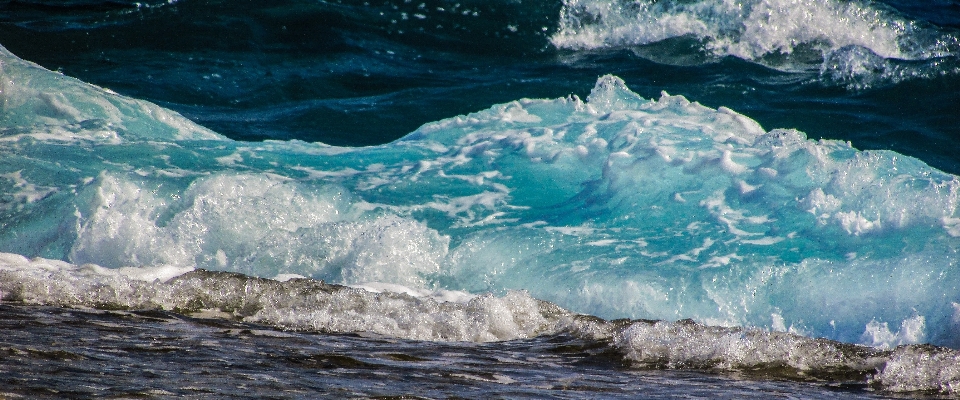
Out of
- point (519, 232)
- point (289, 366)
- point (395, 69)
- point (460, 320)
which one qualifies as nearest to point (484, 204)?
point (519, 232)

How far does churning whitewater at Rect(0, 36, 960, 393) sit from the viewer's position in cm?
432

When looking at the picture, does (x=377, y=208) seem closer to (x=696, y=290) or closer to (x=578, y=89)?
(x=696, y=290)

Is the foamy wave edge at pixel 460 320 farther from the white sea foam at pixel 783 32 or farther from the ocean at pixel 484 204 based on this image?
the white sea foam at pixel 783 32

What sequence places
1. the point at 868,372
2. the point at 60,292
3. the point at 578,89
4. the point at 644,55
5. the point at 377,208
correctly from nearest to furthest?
the point at 868,372 < the point at 60,292 < the point at 377,208 < the point at 578,89 < the point at 644,55

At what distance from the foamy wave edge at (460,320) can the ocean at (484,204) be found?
2 cm

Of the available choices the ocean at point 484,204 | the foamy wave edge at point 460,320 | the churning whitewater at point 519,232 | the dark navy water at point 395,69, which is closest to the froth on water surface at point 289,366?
the ocean at point 484,204

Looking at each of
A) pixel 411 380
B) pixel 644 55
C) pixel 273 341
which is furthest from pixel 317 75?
pixel 411 380

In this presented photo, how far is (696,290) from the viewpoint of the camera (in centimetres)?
515

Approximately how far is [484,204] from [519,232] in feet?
2.22

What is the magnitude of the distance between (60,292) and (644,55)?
8.26 metres

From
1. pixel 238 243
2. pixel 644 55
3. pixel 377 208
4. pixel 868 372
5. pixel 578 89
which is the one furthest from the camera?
pixel 644 55

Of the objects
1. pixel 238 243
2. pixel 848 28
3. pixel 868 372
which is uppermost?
pixel 848 28

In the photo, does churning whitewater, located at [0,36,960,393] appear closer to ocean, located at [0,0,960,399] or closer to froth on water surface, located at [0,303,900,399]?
ocean, located at [0,0,960,399]

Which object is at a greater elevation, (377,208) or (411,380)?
(411,380)
